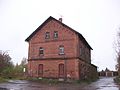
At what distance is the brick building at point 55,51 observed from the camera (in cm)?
3584

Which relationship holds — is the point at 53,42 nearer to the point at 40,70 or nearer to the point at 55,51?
the point at 55,51

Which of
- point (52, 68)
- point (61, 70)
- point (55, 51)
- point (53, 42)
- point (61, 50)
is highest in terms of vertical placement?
point (53, 42)

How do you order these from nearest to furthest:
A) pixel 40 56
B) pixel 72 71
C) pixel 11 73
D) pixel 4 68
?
pixel 72 71 → pixel 40 56 → pixel 4 68 → pixel 11 73

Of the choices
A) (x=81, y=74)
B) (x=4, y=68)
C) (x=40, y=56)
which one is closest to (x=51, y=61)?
(x=40, y=56)

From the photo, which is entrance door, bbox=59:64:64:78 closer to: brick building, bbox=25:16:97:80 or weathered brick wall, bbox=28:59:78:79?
brick building, bbox=25:16:97:80

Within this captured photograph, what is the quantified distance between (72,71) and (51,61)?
4079 millimetres

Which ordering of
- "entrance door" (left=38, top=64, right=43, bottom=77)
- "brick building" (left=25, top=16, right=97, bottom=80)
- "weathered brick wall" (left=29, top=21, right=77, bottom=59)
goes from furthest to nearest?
"entrance door" (left=38, top=64, right=43, bottom=77) → "weathered brick wall" (left=29, top=21, right=77, bottom=59) → "brick building" (left=25, top=16, right=97, bottom=80)

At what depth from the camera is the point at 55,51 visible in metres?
37.2

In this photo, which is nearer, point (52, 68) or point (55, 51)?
point (52, 68)

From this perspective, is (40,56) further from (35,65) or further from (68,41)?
(68,41)

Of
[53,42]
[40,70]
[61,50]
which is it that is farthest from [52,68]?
[53,42]

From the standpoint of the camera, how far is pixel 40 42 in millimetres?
38844

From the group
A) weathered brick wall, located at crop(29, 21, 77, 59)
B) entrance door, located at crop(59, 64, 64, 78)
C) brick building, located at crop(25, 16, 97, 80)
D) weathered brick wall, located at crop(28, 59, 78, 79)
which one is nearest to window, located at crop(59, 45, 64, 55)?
brick building, located at crop(25, 16, 97, 80)

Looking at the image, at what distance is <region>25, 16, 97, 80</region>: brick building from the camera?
118 ft
